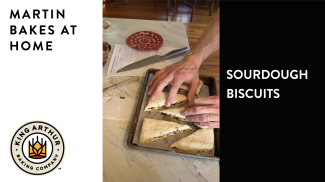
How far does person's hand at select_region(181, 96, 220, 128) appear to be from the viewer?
89 cm

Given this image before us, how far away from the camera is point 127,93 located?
1046 millimetres

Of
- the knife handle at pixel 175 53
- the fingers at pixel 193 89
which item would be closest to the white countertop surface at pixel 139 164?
the fingers at pixel 193 89

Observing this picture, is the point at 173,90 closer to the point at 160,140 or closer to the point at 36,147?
the point at 160,140

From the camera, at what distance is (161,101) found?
102 cm

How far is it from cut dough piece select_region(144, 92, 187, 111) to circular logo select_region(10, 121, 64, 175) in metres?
0.43

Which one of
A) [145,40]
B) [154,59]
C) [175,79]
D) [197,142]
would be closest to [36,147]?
[197,142]

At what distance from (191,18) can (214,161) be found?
2354 millimetres

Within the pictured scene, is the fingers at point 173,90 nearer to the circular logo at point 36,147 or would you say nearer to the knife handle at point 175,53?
the knife handle at point 175,53

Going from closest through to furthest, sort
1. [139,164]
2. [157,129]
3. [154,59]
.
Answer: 1. [139,164]
2. [157,129]
3. [154,59]

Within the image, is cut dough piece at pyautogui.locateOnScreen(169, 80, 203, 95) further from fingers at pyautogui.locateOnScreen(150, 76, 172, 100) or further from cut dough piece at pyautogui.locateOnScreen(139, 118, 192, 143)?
cut dough piece at pyautogui.locateOnScreen(139, 118, 192, 143)

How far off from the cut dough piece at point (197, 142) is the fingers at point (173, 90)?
0.61 feet

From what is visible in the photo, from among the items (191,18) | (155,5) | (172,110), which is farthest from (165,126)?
(155,5)

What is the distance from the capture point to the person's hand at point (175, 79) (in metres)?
1.02

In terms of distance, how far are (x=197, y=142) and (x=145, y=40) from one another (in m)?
0.70
